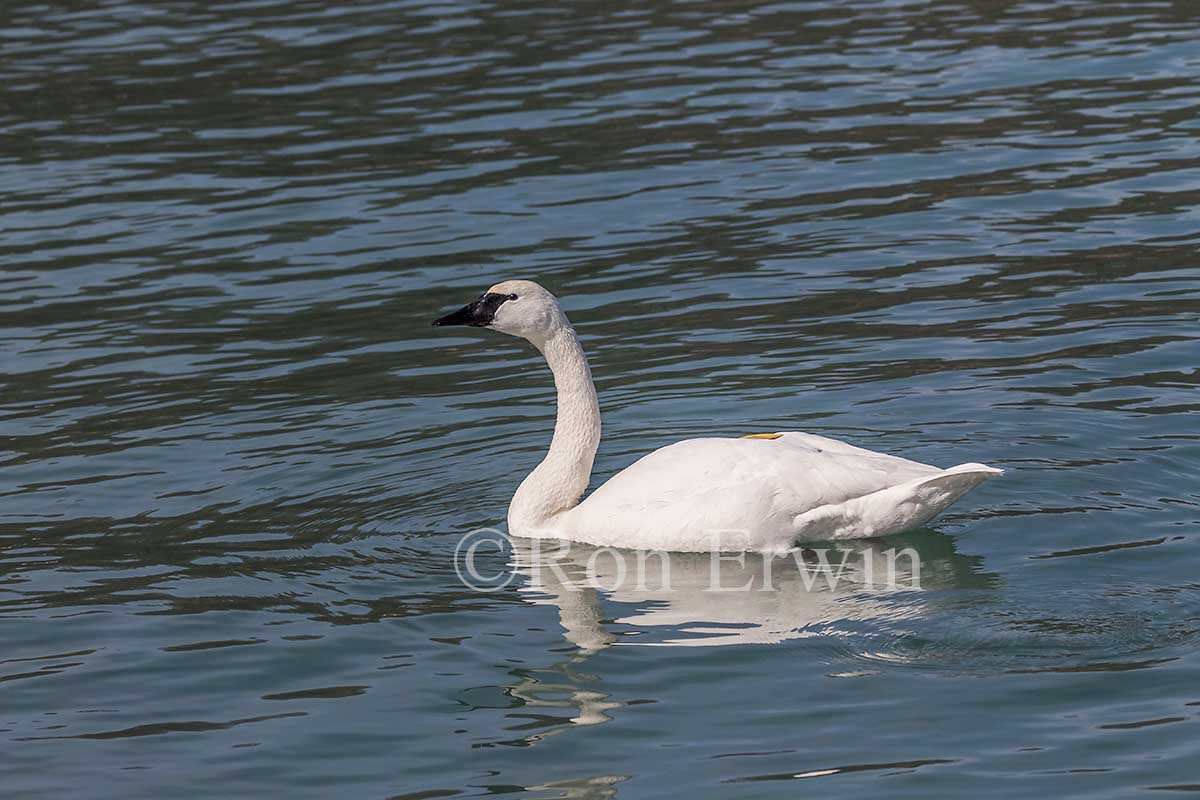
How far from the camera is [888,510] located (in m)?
8.88

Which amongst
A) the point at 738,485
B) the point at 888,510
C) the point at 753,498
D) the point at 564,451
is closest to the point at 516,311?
the point at 564,451

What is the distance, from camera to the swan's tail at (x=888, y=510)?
8.73m

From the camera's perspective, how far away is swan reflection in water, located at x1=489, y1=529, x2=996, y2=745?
7668mm

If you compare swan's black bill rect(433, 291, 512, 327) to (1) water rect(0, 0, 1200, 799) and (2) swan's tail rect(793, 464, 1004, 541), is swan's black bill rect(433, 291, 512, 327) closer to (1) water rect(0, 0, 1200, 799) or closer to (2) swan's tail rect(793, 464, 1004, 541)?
(1) water rect(0, 0, 1200, 799)

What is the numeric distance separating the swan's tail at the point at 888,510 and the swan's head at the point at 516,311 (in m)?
1.88

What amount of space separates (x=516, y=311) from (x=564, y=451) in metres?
0.83

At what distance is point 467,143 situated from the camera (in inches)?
722

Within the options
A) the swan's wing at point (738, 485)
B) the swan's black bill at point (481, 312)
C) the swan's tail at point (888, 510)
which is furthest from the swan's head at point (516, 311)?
the swan's tail at point (888, 510)

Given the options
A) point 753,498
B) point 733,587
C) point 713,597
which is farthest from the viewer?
point 753,498

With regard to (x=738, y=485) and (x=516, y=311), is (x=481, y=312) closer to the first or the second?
(x=516, y=311)

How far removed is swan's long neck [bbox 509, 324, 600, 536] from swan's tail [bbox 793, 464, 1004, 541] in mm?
1423

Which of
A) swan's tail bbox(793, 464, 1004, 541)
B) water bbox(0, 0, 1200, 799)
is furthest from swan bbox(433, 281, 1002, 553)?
water bbox(0, 0, 1200, 799)

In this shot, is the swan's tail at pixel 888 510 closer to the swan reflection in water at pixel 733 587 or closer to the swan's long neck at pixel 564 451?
the swan reflection in water at pixel 733 587

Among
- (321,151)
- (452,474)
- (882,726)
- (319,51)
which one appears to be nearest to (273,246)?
Result: (321,151)
